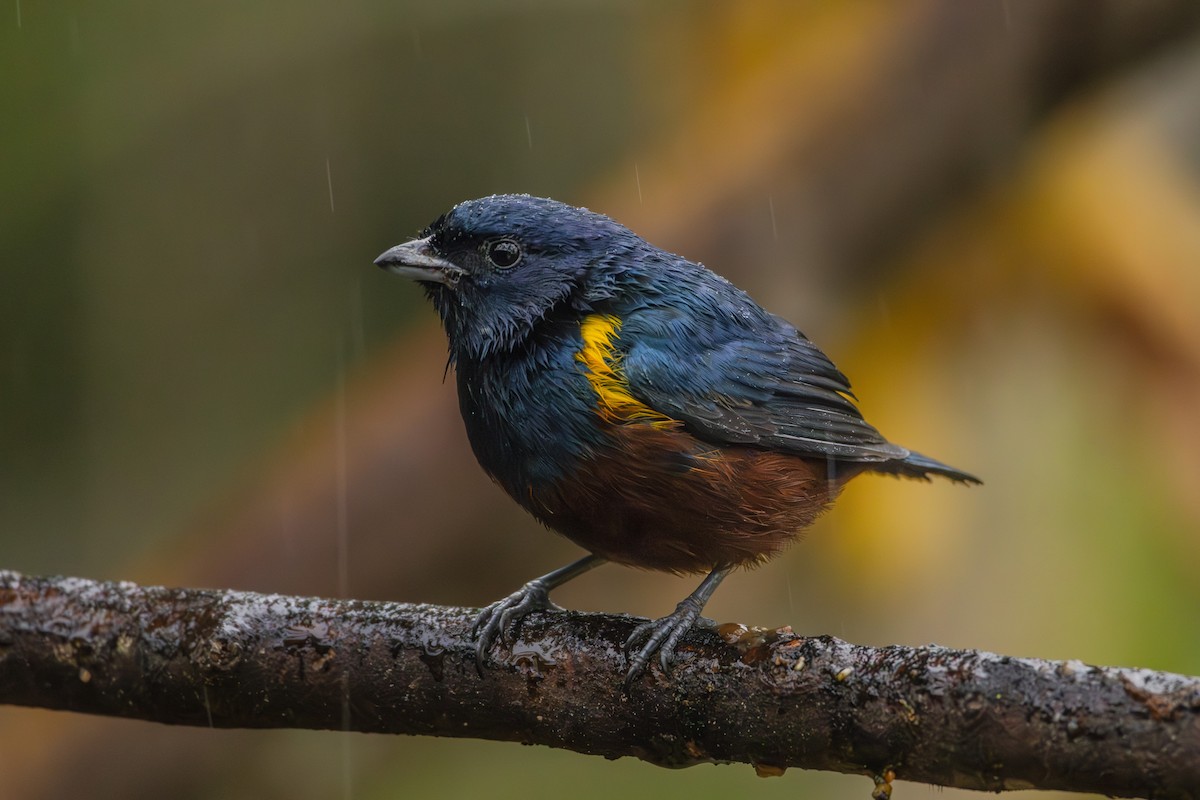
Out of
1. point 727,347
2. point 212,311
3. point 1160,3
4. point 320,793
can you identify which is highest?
point 1160,3

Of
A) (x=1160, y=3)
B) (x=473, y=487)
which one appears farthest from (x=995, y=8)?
(x=473, y=487)

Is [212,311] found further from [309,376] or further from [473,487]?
[473,487]

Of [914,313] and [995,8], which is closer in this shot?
[995,8]

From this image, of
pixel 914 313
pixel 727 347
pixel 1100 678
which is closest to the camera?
pixel 1100 678

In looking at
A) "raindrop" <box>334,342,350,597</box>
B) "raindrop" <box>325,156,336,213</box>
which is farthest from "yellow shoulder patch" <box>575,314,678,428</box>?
"raindrop" <box>325,156,336,213</box>

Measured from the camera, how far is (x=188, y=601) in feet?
9.95

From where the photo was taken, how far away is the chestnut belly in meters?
3.08

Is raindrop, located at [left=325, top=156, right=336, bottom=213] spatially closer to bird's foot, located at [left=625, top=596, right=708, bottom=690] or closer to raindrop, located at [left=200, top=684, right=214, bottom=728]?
raindrop, located at [left=200, top=684, right=214, bottom=728]

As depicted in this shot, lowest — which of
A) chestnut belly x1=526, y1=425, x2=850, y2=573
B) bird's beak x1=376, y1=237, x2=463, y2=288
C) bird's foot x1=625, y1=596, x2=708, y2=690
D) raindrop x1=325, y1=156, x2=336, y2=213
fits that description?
bird's foot x1=625, y1=596, x2=708, y2=690

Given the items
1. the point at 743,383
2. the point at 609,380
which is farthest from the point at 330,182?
the point at 609,380

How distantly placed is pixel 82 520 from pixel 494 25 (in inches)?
168

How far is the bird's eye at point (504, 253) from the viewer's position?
3.47 m

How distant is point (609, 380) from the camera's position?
10.4 ft

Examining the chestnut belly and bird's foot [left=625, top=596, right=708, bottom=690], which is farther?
the chestnut belly
